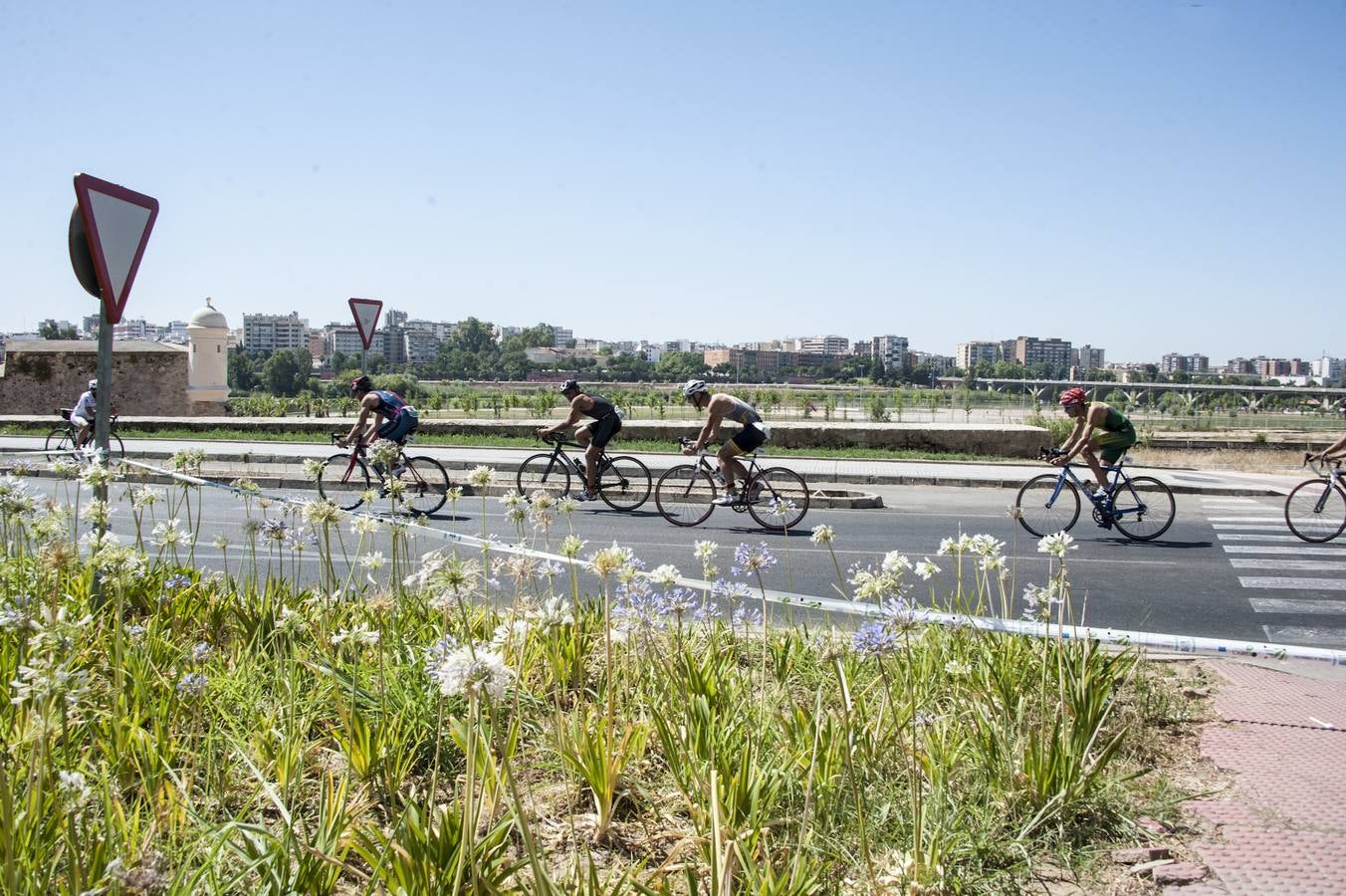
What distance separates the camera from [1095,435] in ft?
37.8

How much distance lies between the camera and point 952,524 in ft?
41.2

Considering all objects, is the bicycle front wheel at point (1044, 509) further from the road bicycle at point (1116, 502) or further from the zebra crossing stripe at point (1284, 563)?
the zebra crossing stripe at point (1284, 563)

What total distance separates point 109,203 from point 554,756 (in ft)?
12.0

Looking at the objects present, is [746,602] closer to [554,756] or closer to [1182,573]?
[554,756]

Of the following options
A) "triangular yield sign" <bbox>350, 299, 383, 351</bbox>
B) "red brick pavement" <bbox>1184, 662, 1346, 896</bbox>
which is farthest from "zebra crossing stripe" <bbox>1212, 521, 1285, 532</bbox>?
"triangular yield sign" <bbox>350, 299, 383, 351</bbox>

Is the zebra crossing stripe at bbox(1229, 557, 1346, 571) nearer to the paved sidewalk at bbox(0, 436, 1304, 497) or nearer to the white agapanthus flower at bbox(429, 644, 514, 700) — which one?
the paved sidewalk at bbox(0, 436, 1304, 497)

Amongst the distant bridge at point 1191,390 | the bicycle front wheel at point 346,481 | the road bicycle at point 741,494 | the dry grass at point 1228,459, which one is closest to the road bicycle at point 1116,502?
the road bicycle at point 741,494

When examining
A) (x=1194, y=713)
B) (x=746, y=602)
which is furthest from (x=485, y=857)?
(x=746, y=602)

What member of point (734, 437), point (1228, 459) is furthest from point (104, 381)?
point (1228, 459)

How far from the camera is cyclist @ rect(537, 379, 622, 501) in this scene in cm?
1291

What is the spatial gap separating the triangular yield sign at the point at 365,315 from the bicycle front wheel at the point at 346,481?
1.89m

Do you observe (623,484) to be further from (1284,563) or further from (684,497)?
(1284,563)

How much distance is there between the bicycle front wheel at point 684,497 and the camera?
493 inches

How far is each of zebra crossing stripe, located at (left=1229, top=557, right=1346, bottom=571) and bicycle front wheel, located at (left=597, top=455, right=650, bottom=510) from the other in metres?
6.65
